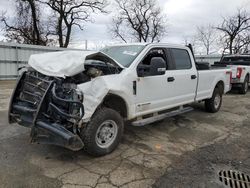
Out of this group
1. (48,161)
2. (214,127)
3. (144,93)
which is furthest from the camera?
(214,127)

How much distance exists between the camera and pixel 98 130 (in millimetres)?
4141

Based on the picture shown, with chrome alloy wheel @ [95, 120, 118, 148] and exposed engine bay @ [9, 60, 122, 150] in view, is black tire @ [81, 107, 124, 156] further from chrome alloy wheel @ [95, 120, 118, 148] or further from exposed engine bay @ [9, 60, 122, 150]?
exposed engine bay @ [9, 60, 122, 150]

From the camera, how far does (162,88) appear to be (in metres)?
5.42

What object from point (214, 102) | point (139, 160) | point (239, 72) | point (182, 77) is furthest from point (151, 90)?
point (239, 72)

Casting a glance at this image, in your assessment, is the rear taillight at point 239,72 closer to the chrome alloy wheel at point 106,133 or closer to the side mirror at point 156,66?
the side mirror at point 156,66

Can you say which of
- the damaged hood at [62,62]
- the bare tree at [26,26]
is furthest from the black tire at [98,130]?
the bare tree at [26,26]

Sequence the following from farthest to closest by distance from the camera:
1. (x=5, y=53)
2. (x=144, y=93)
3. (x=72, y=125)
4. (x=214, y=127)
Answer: (x=5, y=53) < (x=214, y=127) < (x=144, y=93) < (x=72, y=125)

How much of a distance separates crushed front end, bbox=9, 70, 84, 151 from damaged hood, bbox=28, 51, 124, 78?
0.13 m

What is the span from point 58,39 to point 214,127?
2739 cm

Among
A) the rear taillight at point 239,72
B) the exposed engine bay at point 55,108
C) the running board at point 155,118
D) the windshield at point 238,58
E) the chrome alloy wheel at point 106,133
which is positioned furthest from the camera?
the windshield at point 238,58

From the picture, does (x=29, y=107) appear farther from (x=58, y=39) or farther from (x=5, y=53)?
(x=58, y=39)

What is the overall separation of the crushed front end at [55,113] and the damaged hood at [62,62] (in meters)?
0.13

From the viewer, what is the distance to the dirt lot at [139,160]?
141 inches

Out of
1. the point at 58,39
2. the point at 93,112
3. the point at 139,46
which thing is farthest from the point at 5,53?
the point at 58,39
